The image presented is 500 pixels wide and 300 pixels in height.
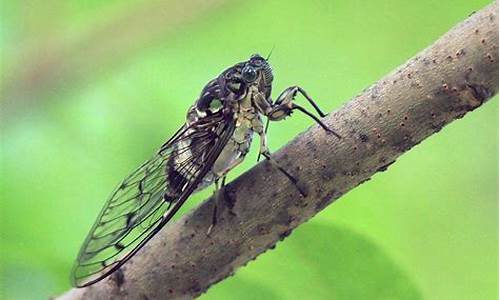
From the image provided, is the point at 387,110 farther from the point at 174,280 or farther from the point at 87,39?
the point at 87,39

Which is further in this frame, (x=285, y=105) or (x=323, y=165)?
(x=285, y=105)

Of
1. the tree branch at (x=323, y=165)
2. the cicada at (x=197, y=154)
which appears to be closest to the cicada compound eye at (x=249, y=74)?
the cicada at (x=197, y=154)

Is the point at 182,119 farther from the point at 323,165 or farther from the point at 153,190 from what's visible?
the point at 323,165

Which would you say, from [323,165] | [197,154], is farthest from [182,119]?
[323,165]

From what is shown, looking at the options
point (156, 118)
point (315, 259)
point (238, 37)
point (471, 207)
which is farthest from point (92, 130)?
point (471, 207)

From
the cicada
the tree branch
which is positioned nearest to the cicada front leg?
the cicada

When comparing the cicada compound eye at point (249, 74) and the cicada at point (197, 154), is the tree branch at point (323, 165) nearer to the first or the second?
the cicada at point (197, 154)
